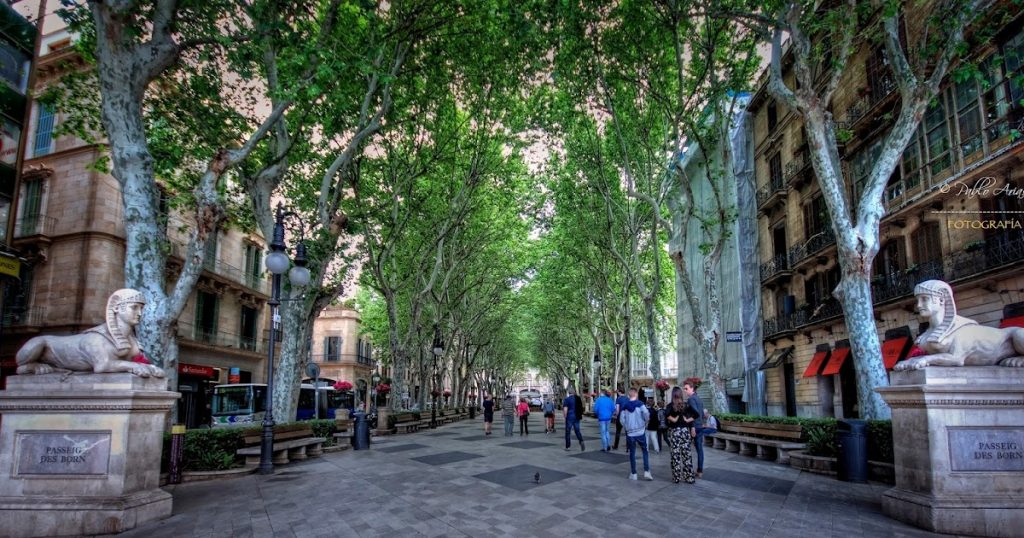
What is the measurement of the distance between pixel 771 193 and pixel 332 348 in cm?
3965

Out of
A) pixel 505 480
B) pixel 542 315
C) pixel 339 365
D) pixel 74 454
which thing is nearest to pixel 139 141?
pixel 74 454

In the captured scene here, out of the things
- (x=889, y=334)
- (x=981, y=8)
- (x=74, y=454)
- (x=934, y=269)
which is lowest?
(x=74, y=454)

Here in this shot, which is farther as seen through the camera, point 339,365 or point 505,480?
point 339,365

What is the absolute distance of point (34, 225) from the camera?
69.9ft

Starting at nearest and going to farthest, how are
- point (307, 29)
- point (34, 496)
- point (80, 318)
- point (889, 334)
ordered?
point (34, 496)
point (307, 29)
point (889, 334)
point (80, 318)

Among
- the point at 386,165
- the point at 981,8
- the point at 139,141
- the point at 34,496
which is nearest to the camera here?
the point at 34,496

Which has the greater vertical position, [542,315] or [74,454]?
[542,315]

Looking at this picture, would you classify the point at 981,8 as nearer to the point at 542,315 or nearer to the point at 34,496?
the point at 34,496

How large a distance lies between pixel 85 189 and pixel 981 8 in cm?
2760

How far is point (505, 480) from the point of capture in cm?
938

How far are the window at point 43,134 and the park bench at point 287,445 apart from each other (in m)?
18.5

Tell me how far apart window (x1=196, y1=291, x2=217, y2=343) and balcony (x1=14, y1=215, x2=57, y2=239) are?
6.48 meters

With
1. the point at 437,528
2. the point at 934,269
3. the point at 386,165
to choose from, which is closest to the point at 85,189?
the point at 386,165

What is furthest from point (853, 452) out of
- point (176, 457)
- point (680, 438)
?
point (176, 457)
